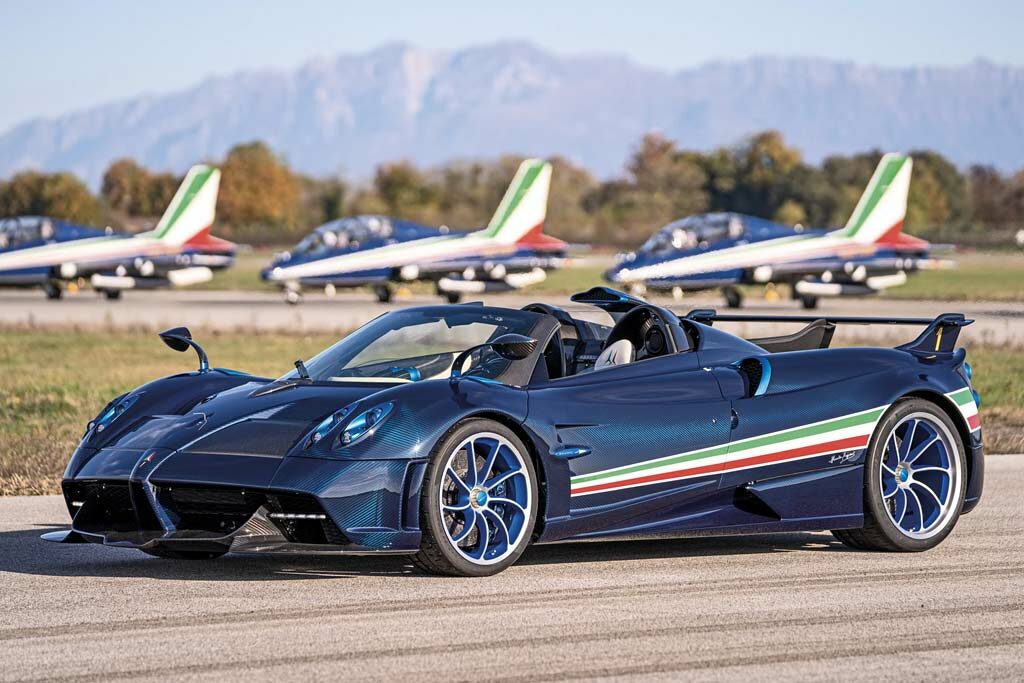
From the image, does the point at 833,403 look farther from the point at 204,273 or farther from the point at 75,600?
the point at 204,273

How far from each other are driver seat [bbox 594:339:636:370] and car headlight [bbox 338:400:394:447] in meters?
1.46

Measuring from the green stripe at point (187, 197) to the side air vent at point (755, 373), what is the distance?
131ft

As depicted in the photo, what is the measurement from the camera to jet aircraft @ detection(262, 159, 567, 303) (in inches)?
1690

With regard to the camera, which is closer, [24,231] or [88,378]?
[88,378]

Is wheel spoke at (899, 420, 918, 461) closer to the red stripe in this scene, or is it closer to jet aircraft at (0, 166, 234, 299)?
the red stripe

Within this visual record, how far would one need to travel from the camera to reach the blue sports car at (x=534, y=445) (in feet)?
24.2

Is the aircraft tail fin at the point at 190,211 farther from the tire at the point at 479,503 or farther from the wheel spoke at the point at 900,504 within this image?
the tire at the point at 479,503

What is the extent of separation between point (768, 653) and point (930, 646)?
611mm

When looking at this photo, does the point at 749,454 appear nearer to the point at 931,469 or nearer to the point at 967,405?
the point at 931,469

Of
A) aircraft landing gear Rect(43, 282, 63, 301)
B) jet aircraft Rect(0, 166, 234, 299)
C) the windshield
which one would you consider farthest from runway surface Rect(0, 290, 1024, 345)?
the windshield

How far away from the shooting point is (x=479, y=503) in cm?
758

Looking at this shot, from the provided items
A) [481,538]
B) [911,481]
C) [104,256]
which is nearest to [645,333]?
[911,481]

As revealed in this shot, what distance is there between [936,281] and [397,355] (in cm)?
5151

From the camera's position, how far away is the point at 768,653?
19.9 feet
